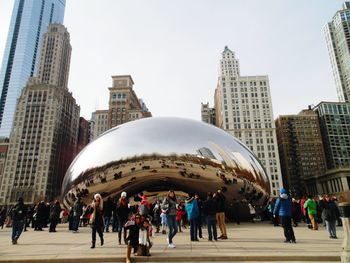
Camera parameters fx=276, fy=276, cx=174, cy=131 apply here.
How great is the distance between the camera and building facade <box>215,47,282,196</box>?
310 feet

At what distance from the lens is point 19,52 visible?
500 feet

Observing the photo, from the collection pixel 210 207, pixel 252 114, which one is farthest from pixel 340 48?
pixel 210 207

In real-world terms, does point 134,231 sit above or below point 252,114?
below

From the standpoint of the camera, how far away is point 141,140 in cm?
1213

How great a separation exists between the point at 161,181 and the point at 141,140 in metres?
1.99

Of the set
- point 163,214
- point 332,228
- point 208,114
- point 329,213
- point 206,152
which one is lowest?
point 332,228

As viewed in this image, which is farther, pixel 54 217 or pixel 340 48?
pixel 340 48

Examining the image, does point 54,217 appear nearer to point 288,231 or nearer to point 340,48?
point 288,231

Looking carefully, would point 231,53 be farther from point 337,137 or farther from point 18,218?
point 18,218

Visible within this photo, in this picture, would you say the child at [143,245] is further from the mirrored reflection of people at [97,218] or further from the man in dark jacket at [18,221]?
the man in dark jacket at [18,221]

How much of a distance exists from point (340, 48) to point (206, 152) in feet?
504

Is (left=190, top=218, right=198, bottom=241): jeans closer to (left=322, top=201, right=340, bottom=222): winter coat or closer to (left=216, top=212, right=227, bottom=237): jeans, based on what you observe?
(left=216, top=212, right=227, bottom=237): jeans

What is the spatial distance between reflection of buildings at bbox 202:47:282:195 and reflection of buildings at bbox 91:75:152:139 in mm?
37253

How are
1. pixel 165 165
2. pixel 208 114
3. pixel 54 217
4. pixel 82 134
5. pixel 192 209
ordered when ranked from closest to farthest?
pixel 192 209 < pixel 165 165 < pixel 54 217 < pixel 82 134 < pixel 208 114
